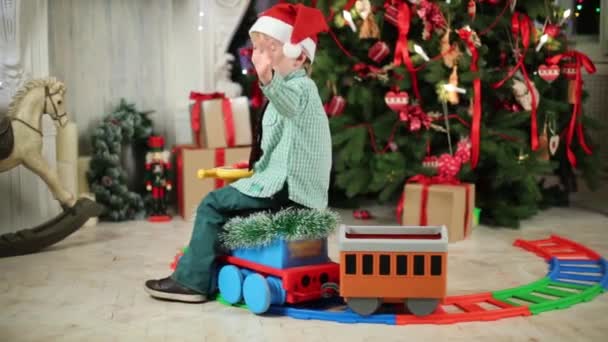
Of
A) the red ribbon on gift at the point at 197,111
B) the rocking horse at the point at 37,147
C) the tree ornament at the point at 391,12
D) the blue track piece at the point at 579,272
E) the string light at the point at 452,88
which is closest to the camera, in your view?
the blue track piece at the point at 579,272

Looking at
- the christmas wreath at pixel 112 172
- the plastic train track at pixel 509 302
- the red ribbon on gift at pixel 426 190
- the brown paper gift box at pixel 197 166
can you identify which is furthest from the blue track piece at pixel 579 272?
the christmas wreath at pixel 112 172

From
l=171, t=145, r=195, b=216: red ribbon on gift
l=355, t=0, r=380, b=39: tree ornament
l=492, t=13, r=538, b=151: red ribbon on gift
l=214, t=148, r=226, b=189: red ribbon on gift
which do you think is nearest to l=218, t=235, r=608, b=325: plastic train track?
l=492, t=13, r=538, b=151: red ribbon on gift

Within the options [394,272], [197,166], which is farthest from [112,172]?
[394,272]

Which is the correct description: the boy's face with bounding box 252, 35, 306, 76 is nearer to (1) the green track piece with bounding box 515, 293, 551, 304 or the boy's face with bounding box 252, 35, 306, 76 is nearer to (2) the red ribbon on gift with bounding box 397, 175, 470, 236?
(1) the green track piece with bounding box 515, 293, 551, 304

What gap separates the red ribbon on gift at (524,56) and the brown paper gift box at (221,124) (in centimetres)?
153

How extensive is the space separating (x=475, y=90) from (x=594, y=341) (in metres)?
2.07

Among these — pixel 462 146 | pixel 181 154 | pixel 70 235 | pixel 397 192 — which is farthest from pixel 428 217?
pixel 70 235

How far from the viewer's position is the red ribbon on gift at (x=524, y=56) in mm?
4562

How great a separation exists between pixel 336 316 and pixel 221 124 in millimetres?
2408

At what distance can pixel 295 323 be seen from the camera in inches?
108

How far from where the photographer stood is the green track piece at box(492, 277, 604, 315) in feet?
9.56

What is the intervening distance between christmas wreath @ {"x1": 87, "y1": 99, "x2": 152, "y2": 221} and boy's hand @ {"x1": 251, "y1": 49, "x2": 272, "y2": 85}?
2289 millimetres

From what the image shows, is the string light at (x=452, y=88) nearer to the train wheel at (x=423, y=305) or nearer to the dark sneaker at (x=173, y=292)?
the train wheel at (x=423, y=305)

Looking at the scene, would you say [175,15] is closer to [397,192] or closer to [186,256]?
[397,192]
